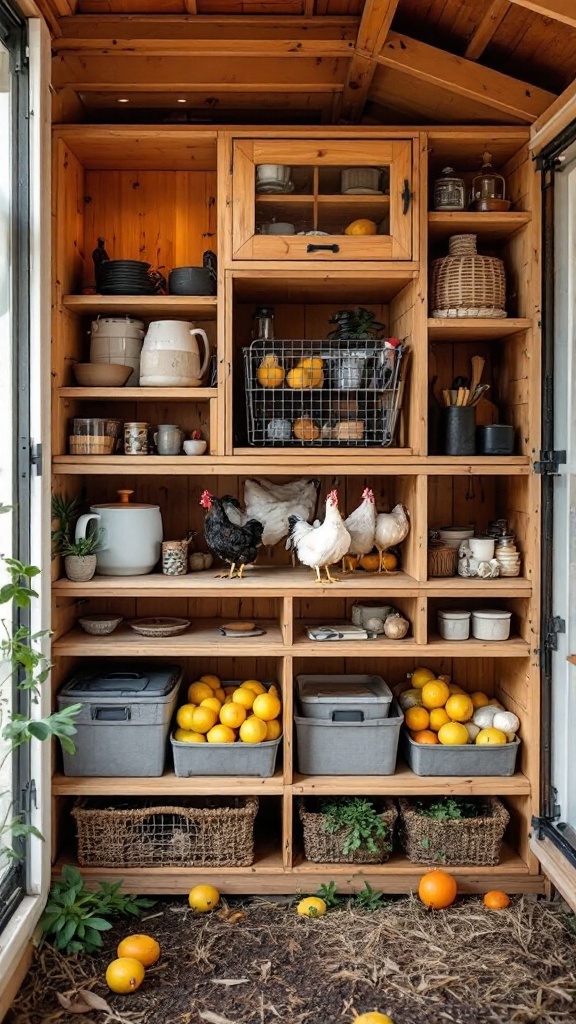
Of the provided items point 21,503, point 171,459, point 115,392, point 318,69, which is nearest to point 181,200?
point 318,69

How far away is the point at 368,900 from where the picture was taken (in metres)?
2.62

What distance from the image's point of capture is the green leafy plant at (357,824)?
8.63 ft

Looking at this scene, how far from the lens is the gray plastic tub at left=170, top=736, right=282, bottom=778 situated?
2.68m

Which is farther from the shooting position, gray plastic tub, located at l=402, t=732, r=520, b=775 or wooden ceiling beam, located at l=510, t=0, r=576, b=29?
gray plastic tub, located at l=402, t=732, r=520, b=775

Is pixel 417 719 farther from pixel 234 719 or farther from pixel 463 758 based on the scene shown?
pixel 234 719

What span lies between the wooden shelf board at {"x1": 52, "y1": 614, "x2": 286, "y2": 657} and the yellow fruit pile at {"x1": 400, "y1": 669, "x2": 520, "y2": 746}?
1.78 feet

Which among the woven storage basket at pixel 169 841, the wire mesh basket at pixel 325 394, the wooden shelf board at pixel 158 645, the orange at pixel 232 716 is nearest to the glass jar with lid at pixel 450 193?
the wire mesh basket at pixel 325 394

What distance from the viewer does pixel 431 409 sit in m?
3.07

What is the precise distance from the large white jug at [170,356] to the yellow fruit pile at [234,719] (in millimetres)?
1092

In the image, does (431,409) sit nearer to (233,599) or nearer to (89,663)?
(233,599)

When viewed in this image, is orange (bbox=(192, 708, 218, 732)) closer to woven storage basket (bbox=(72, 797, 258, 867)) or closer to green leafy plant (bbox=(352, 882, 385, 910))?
woven storage basket (bbox=(72, 797, 258, 867))

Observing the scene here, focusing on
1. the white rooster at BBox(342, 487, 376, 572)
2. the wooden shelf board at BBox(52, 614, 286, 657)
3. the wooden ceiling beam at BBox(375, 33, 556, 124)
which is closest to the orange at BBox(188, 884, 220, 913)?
the wooden shelf board at BBox(52, 614, 286, 657)

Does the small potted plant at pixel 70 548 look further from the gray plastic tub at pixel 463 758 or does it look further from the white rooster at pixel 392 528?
the gray plastic tub at pixel 463 758

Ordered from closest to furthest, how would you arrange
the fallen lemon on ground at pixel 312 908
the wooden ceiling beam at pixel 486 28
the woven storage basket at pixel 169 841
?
the wooden ceiling beam at pixel 486 28, the fallen lemon on ground at pixel 312 908, the woven storage basket at pixel 169 841
